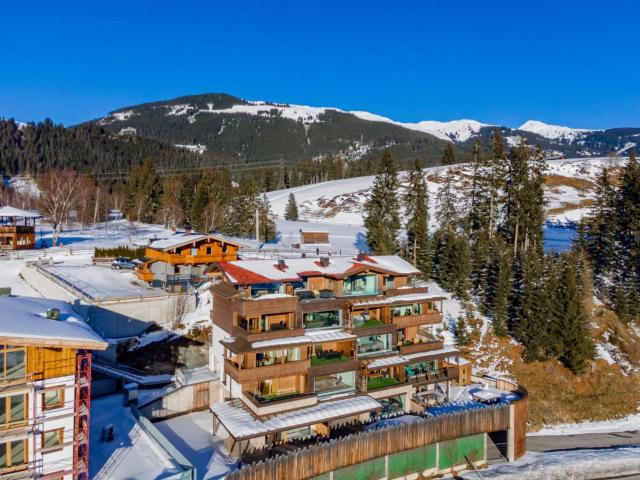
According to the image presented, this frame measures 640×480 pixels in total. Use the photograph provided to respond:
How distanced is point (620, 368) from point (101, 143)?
172 metres

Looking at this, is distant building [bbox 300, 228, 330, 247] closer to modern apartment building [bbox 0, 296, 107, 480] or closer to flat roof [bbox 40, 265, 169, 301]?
flat roof [bbox 40, 265, 169, 301]

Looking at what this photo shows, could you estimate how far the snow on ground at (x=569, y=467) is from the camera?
73.8 ft

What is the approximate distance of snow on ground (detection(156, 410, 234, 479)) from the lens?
68.3 ft

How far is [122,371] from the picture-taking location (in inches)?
1112

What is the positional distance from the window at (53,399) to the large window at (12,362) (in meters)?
1.32

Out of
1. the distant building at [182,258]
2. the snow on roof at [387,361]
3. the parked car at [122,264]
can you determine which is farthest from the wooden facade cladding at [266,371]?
the parked car at [122,264]

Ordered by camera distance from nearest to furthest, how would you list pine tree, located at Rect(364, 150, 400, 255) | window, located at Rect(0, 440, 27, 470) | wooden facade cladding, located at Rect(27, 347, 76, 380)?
window, located at Rect(0, 440, 27, 470) → wooden facade cladding, located at Rect(27, 347, 76, 380) → pine tree, located at Rect(364, 150, 400, 255)

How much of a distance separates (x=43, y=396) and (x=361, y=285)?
1756 centimetres

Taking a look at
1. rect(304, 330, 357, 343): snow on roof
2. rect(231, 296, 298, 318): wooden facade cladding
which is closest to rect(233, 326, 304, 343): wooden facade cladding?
rect(304, 330, 357, 343): snow on roof

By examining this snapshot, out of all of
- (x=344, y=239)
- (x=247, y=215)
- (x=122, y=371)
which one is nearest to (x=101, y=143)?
(x=247, y=215)

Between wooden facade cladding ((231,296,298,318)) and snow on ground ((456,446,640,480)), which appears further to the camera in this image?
wooden facade cladding ((231,296,298,318))

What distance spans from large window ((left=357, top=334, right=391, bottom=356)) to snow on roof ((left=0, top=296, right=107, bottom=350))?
1473cm

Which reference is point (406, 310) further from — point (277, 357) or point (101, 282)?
point (101, 282)

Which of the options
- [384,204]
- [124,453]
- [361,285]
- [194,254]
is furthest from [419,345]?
[384,204]
